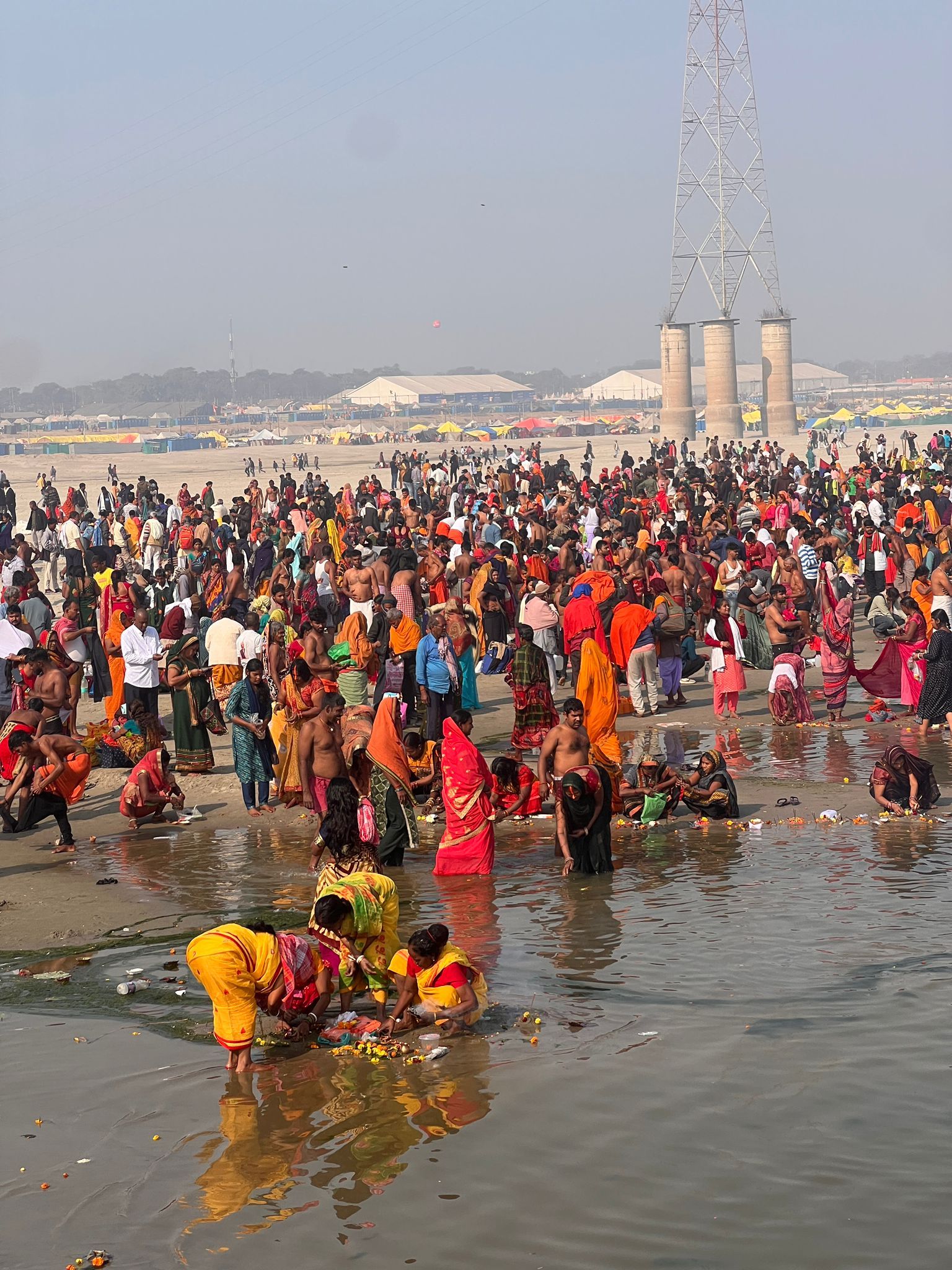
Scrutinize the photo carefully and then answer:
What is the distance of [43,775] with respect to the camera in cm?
1063

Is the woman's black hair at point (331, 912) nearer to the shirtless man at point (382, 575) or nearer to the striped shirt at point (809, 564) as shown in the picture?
the shirtless man at point (382, 575)

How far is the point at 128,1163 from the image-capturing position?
5664mm

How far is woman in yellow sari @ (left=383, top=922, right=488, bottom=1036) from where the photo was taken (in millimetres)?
6809

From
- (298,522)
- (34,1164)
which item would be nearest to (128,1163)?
(34,1164)

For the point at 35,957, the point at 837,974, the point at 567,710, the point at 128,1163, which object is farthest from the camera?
the point at 567,710

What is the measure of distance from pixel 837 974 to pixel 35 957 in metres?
4.19

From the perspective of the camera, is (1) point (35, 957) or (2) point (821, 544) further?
(2) point (821, 544)

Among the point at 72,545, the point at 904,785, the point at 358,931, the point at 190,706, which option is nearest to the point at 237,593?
the point at 190,706

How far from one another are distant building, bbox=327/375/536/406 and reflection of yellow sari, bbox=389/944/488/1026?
470ft

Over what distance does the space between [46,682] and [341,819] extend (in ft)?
14.8

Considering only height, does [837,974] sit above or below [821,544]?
below

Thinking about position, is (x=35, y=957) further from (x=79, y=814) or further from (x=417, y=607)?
(x=417, y=607)

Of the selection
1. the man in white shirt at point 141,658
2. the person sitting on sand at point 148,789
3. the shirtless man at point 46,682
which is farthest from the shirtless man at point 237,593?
the person sitting on sand at point 148,789

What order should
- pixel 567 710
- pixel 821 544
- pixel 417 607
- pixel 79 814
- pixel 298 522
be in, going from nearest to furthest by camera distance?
pixel 567 710 < pixel 79 814 < pixel 417 607 < pixel 821 544 < pixel 298 522
